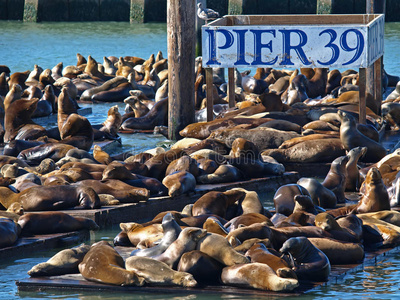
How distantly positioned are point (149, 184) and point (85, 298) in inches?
106

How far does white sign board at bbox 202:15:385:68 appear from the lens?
10.1 m

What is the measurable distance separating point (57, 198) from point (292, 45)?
4461mm

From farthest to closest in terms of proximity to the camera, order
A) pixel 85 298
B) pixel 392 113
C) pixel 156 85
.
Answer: pixel 156 85 → pixel 392 113 → pixel 85 298

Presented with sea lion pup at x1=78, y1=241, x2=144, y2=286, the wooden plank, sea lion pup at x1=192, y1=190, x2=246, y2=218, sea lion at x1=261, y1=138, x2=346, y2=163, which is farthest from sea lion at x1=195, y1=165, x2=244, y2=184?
the wooden plank

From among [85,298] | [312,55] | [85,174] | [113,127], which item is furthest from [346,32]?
[85,298]

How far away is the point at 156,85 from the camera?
16641mm

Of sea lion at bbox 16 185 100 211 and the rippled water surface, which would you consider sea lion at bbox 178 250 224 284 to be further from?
sea lion at bbox 16 185 100 211

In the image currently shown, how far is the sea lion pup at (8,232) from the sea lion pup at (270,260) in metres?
1.93

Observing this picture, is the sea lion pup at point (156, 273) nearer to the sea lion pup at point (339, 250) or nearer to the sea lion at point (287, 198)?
the sea lion pup at point (339, 250)

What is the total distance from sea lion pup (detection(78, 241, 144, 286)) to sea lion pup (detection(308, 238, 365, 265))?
1294 millimetres

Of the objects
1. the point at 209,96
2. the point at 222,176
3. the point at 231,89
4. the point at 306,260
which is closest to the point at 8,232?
the point at 306,260

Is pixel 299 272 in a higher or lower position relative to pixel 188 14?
lower

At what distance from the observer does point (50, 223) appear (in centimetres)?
Result: 658

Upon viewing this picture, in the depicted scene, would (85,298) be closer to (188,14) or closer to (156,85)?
(188,14)
